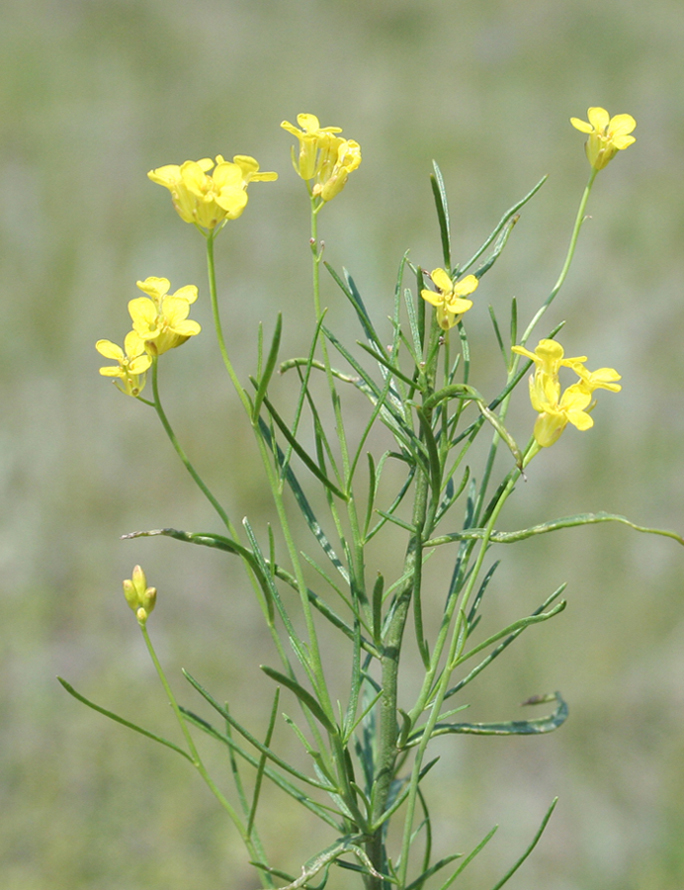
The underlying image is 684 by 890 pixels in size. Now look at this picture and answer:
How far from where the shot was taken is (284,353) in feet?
9.15

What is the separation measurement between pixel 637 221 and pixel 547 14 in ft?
5.49

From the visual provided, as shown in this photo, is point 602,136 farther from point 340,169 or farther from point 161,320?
point 161,320

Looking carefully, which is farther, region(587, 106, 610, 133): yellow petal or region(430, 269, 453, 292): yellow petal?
region(587, 106, 610, 133): yellow petal

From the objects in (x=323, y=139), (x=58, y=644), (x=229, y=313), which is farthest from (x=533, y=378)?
(x=229, y=313)

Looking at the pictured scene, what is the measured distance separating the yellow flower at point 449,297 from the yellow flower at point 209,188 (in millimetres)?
112

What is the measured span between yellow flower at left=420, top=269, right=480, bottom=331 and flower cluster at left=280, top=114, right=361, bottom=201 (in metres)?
0.10

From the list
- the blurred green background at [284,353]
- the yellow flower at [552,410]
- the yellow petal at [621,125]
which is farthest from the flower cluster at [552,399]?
the blurred green background at [284,353]

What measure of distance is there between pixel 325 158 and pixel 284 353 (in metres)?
2.33

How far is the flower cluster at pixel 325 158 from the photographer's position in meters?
0.46

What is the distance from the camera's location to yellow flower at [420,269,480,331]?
0.40 metres

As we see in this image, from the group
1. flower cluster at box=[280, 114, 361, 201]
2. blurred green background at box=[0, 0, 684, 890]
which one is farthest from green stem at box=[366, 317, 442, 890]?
blurred green background at box=[0, 0, 684, 890]

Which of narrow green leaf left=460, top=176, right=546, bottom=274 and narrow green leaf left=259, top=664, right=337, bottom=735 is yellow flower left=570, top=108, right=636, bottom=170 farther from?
narrow green leaf left=259, top=664, right=337, bottom=735

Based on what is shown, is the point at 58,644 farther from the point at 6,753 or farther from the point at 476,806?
the point at 476,806

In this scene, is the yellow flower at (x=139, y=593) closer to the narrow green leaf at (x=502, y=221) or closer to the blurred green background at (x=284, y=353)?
the narrow green leaf at (x=502, y=221)
